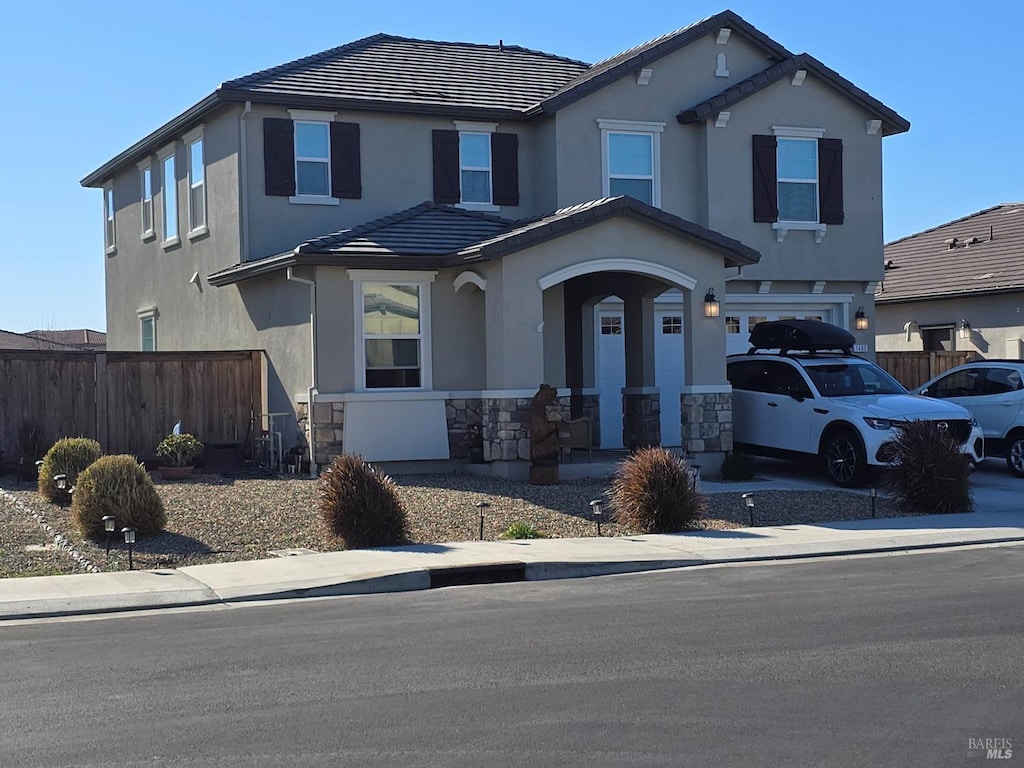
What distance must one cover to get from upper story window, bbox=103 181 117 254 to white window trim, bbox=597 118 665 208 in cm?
1279

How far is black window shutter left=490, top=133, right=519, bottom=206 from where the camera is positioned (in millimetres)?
22648

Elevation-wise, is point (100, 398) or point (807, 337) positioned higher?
point (807, 337)

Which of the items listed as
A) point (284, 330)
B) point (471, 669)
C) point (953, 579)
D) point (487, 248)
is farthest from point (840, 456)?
point (471, 669)

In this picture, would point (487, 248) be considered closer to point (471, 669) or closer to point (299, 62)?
point (299, 62)

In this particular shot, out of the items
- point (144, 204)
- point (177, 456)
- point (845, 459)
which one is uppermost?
point (144, 204)

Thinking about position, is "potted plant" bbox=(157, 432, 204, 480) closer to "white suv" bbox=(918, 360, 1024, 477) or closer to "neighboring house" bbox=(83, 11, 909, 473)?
"neighboring house" bbox=(83, 11, 909, 473)

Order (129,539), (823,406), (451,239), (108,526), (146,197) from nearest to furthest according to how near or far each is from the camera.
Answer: (129,539) → (108,526) → (823,406) → (451,239) → (146,197)

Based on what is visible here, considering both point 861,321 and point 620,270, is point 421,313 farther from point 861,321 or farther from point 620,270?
point 861,321

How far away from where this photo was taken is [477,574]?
11.8 meters

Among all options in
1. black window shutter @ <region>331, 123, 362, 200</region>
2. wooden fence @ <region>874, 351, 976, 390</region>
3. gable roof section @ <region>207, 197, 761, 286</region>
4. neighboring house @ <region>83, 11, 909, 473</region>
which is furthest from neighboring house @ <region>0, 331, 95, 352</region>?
wooden fence @ <region>874, 351, 976, 390</region>

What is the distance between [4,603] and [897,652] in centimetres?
709

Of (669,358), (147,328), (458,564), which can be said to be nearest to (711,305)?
(669,358)

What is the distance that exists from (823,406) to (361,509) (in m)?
8.22

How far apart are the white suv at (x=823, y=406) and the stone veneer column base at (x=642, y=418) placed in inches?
51.1
